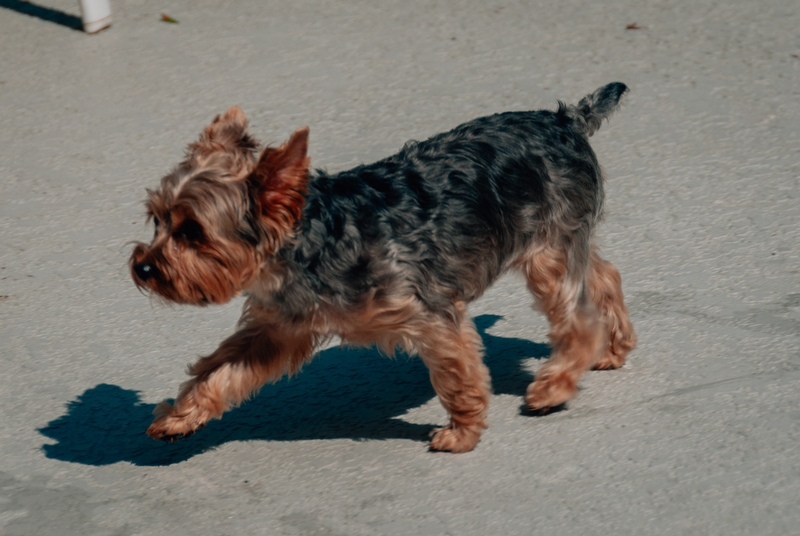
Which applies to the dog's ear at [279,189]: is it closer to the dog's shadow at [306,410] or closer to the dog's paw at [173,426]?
the dog's paw at [173,426]

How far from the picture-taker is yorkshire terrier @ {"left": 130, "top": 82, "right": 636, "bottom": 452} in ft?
12.4

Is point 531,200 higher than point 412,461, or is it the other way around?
point 531,200

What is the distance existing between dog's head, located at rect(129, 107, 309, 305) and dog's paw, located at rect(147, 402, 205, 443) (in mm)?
524

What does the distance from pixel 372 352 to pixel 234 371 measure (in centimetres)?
103

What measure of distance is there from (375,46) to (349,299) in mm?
5000

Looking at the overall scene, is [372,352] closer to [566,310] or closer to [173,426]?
[566,310]

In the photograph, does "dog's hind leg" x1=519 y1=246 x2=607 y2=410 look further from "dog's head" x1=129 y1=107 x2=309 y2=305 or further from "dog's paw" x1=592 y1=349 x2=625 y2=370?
"dog's head" x1=129 y1=107 x2=309 y2=305

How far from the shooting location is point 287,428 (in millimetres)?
4340

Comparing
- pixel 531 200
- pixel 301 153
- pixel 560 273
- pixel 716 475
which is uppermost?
pixel 301 153

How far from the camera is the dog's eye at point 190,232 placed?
12.4 feet

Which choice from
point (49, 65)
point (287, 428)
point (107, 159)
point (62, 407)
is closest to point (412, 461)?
point (287, 428)

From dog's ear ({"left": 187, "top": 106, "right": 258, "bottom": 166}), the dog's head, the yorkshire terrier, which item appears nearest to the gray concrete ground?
the yorkshire terrier

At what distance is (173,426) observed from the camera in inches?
158

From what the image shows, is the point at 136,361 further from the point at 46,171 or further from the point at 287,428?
the point at 46,171
